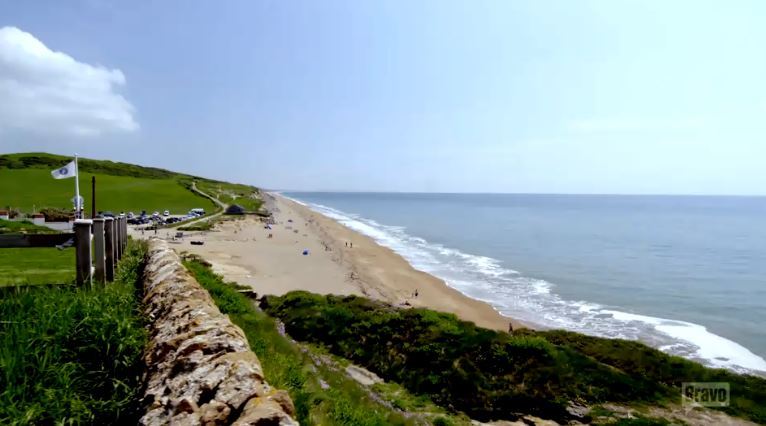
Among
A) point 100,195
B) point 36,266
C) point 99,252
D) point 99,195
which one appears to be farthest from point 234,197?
point 99,252

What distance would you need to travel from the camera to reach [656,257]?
4325 centimetres

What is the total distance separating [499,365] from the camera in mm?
10602

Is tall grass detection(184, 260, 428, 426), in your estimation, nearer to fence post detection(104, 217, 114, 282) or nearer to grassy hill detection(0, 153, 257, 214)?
fence post detection(104, 217, 114, 282)

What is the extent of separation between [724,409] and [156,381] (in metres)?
11.8

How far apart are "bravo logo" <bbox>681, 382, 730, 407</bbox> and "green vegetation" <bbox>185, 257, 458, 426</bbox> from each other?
20.2ft

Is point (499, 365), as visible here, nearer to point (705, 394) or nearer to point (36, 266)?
point (705, 394)

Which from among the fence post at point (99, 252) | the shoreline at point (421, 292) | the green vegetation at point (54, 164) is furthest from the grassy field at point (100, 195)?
the fence post at point (99, 252)

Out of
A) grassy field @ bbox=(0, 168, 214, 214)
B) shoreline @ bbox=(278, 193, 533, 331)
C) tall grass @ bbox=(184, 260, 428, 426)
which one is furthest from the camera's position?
grassy field @ bbox=(0, 168, 214, 214)

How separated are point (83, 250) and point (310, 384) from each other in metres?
3.74

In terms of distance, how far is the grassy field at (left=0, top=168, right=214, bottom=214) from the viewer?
Result: 178 ft

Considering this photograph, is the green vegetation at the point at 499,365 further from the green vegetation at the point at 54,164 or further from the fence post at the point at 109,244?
the green vegetation at the point at 54,164

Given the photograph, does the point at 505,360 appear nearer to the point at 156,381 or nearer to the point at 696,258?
the point at 156,381

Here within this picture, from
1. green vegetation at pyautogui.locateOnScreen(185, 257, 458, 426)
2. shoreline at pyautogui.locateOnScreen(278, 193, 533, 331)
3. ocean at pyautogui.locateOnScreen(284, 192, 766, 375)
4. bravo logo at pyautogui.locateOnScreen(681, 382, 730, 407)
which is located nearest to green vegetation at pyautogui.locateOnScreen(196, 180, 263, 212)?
ocean at pyautogui.locateOnScreen(284, 192, 766, 375)

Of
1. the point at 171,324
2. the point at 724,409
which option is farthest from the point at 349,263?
the point at 171,324
